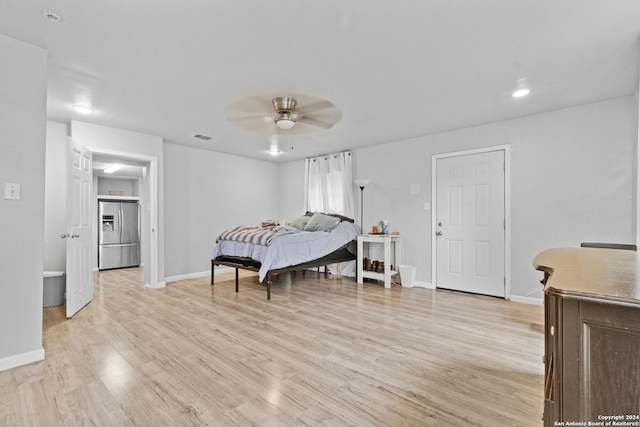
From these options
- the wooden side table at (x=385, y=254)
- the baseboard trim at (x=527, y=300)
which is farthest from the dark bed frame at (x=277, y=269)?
the baseboard trim at (x=527, y=300)

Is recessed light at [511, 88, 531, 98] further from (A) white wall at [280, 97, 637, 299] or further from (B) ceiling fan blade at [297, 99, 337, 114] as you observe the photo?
(B) ceiling fan blade at [297, 99, 337, 114]

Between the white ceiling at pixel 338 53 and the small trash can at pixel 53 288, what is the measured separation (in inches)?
79.9

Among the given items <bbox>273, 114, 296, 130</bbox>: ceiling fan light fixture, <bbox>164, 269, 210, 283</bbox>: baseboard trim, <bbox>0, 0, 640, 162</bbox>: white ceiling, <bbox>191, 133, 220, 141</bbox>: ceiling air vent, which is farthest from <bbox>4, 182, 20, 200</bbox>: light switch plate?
<bbox>164, 269, 210, 283</bbox>: baseboard trim

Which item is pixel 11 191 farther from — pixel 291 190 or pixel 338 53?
pixel 291 190

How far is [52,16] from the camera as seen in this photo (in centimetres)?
194

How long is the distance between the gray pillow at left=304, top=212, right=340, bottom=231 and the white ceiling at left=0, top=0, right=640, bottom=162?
2.05 metres

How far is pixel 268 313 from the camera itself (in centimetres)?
347

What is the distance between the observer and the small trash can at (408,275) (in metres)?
4.76

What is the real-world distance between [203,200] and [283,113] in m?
3.12

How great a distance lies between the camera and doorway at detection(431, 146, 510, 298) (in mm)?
4055

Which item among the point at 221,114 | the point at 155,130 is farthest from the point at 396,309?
the point at 155,130

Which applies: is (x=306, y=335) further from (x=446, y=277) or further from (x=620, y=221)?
(x=620, y=221)

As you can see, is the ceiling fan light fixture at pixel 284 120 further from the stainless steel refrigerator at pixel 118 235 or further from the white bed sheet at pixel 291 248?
the stainless steel refrigerator at pixel 118 235

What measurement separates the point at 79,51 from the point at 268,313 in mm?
2983
